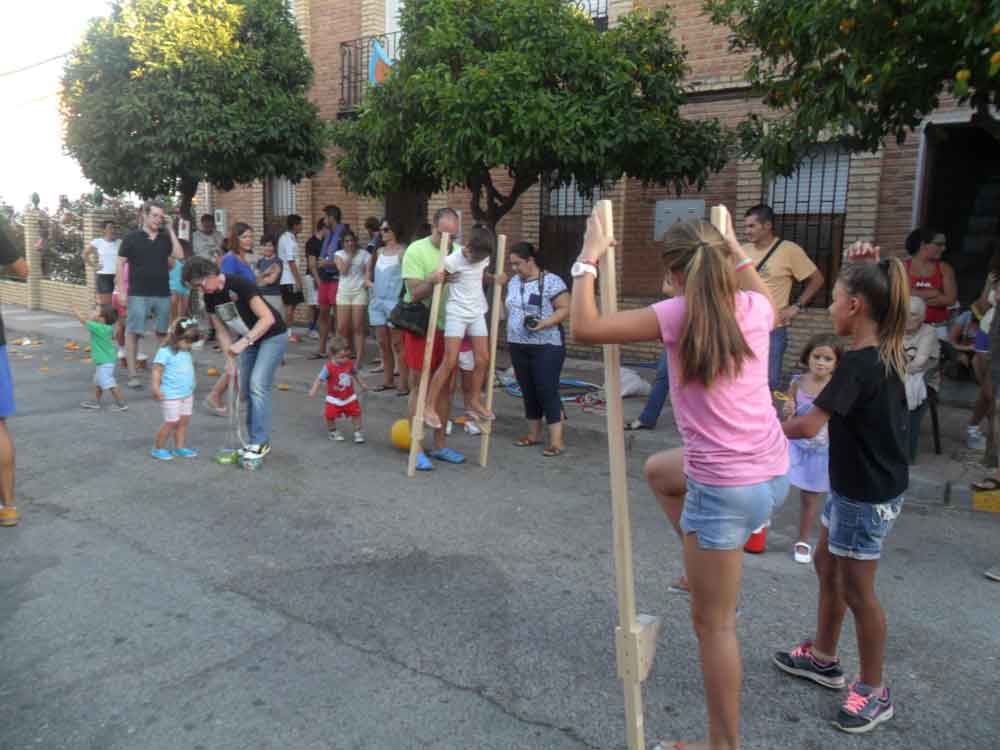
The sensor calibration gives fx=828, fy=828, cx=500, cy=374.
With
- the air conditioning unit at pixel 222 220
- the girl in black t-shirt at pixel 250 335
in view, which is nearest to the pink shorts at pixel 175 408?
the girl in black t-shirt at pixel 250 335

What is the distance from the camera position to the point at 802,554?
4629mm

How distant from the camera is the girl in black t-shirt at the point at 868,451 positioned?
2975 millimetres

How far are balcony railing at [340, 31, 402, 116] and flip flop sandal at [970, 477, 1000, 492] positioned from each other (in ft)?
37.8

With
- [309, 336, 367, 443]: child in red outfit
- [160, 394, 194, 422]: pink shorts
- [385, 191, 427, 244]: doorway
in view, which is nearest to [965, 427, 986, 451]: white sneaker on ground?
[309, 336, 367, 443]: child in red outfit

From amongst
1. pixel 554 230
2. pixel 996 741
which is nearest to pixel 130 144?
pixel 554 230

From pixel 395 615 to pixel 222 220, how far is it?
14.6 meters

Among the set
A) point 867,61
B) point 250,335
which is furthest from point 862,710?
point 250,335

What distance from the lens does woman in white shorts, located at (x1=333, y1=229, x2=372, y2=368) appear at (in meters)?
10.1

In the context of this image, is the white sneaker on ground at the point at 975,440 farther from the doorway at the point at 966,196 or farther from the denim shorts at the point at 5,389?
the denim shorts at the point at 5,389

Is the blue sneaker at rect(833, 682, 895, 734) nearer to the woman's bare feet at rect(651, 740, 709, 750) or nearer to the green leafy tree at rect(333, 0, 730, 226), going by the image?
the woman's bare feet at rect(651, 740, 709, 750)

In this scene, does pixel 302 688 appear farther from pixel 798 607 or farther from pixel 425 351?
pixel 425 351

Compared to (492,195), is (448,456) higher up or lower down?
lower down

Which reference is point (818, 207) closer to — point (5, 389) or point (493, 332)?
point (493, 332)

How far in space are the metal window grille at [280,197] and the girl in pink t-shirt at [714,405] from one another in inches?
571
